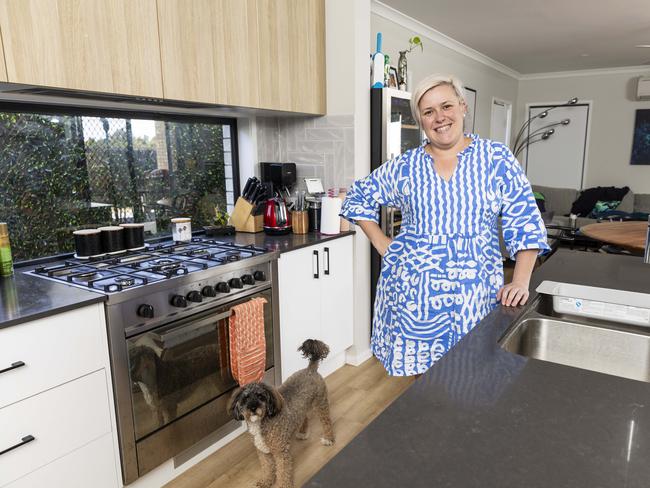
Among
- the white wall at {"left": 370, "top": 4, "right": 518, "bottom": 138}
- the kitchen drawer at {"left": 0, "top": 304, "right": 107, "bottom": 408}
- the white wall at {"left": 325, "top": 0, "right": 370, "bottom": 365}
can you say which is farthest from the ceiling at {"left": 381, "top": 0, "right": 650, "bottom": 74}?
the kitchen drawer at {"left": 0, "top": 304, "right": 107, "bottom": 408}

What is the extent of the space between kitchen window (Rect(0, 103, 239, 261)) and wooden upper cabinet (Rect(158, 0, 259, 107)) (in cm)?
51

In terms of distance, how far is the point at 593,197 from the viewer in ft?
21.4

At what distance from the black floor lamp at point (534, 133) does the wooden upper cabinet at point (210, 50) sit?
592 cm

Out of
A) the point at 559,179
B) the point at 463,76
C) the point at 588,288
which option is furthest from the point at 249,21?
the point at 559,179

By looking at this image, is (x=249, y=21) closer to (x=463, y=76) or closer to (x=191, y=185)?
(x=191, y=185)

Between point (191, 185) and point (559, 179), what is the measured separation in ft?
20.2

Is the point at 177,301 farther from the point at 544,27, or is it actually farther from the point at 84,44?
the point at 544,27

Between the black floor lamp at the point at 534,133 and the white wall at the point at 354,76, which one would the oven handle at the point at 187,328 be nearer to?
the white wall at the point at 354,76

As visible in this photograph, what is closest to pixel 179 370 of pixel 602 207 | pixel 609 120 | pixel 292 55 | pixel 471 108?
pixel 292 55

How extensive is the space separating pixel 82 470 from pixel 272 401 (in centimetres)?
67

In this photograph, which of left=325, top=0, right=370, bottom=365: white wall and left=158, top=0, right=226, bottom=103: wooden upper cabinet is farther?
left=325, top=0, right=370, bottom=365: white wall

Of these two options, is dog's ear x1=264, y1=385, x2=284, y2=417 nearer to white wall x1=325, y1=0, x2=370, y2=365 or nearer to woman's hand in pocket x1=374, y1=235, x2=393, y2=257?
woman's hand in pocket x1=374, y1=235, x2=393, y2=257

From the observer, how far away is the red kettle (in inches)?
110

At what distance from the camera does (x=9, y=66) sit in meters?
1.51
